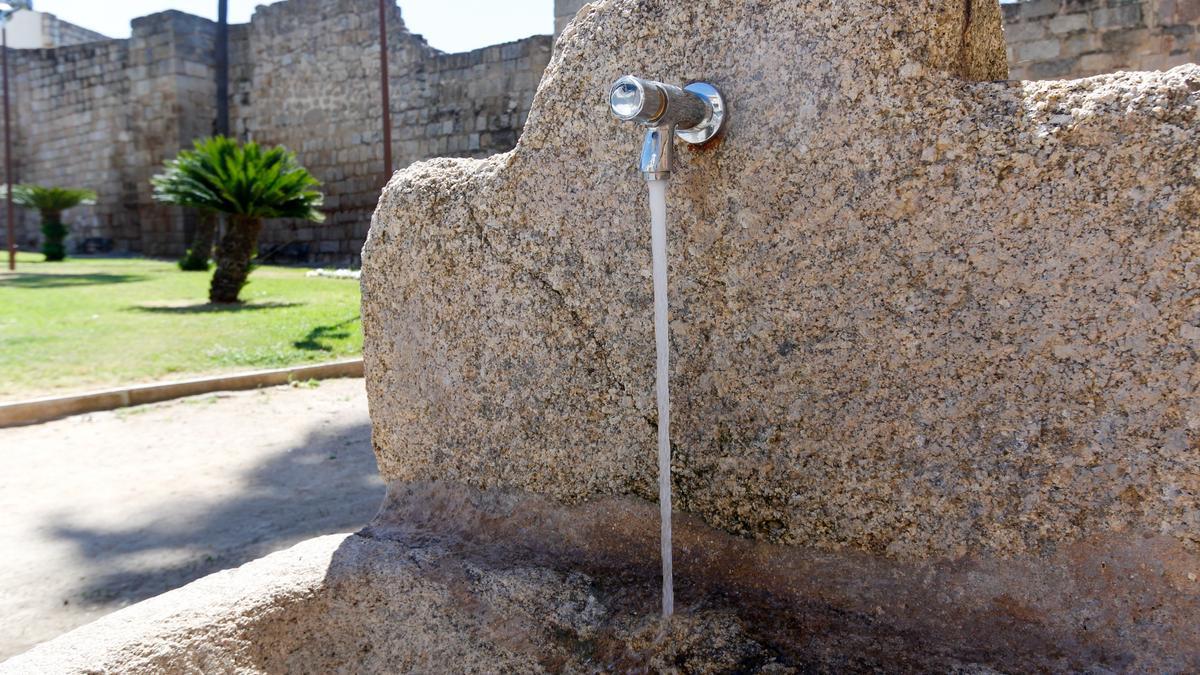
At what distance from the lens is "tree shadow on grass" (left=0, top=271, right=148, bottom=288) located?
1057 cm

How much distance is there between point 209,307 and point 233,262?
0.60 meters

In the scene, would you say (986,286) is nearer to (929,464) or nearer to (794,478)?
(929,464)

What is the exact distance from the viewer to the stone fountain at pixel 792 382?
1.22m

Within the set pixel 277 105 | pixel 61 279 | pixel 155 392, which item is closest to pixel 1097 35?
pixel 155 392

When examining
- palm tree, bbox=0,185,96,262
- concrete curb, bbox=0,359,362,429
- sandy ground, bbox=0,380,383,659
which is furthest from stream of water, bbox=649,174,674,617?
palm tree, bbox=0,185,96,262

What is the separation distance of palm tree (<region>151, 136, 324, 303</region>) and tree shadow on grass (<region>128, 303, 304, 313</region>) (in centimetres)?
27

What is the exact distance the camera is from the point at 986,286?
1290mm

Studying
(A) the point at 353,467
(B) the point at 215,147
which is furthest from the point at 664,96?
(B) the point at 215,147

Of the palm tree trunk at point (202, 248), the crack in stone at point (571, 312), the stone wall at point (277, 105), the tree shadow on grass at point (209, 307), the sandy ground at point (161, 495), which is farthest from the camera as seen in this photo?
the stone wall at point (277, 105)

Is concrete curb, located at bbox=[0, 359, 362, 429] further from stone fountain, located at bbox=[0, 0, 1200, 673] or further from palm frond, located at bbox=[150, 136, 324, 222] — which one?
palm frond, located at bbox=[150, 136, 324, 222]

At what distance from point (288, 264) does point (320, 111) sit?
8.70 ft

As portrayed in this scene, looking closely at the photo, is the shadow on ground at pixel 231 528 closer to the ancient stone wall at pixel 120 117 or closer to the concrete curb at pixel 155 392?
the concrete curb at pixel 155 392

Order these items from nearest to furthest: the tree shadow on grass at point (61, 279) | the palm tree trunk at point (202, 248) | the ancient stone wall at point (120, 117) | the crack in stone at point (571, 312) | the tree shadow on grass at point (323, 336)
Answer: the crack in stone at point (571, 312) < the tree shadow on grass at point (323, 336) < the tree shadow on grass at point (61, 279) < the palm tree trunk at point (202, 248) < the ancient stone wall at point (120, 117)

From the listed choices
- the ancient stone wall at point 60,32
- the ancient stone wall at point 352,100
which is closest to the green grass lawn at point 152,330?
the ancient stone wall at point 352,100
